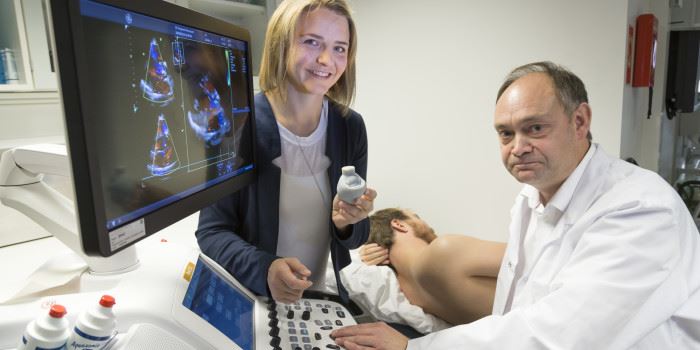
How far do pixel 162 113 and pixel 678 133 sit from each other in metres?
5.34

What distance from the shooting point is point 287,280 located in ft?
2.95

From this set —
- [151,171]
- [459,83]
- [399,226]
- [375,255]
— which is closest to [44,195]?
[151,171]

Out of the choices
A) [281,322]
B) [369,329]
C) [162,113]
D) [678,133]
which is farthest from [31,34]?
[678,133]

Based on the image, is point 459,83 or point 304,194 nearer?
point 304,194

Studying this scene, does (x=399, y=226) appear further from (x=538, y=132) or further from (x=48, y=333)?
(x=48, y=333)

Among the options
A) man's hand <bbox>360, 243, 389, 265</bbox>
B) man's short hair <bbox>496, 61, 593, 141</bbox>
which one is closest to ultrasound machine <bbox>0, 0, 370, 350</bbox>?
man's short hair <bbox>496, 61, 593, 141</bbox>

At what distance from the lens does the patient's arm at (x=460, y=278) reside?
5.28 ft

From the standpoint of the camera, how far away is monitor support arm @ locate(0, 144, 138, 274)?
73cm

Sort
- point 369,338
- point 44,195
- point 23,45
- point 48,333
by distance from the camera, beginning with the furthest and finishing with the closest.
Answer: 1. point 23,45
2. point 369,338
3. point 44,195
4. point 48,333

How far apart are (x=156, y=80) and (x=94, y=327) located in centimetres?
33

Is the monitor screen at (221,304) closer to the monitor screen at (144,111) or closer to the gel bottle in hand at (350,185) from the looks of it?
the monitor screen at (144,111)

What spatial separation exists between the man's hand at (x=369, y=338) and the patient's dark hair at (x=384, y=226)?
101 centimetres

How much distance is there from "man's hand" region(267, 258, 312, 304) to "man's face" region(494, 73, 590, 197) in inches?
21.4

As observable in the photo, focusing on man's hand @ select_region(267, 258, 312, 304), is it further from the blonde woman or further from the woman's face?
the woman's face
